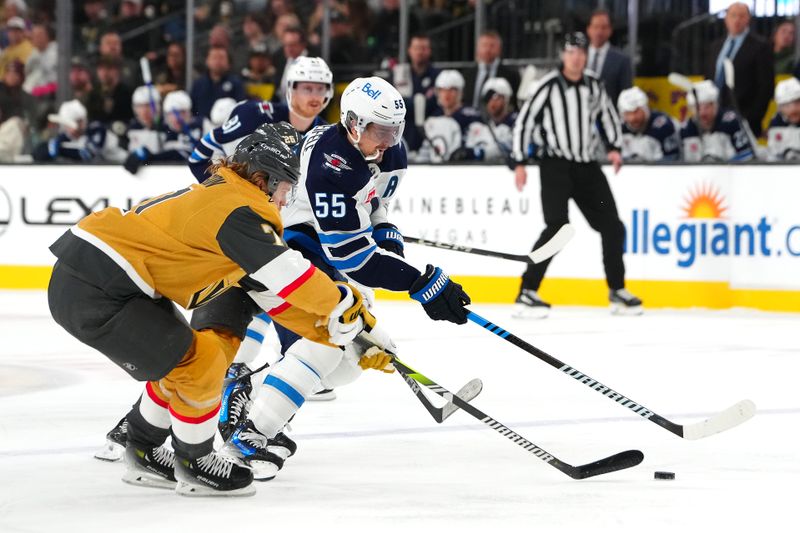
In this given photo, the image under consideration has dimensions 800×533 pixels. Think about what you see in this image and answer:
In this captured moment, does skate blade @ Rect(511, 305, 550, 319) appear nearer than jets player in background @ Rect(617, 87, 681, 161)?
Yes

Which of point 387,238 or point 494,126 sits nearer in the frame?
point 387,238

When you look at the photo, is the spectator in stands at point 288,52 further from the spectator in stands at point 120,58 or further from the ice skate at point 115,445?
the ice skate at point 115,445

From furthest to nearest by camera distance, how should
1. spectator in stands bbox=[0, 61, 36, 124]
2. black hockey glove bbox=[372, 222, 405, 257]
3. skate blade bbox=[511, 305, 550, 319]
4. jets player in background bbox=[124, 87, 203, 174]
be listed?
spectator in stands bbox=[0, 61, 36, 124] → jets player in background bbox=[124, 87, 203, 174] → skate blade bbox=[511, 305, 550, 319] → black hockey glove bbox=[372, 222, 405, 257]

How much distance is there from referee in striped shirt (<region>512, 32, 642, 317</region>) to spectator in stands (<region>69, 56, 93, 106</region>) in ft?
12.7

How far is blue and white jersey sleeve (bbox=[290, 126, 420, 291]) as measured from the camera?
3.69 meters

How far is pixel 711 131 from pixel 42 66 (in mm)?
5196

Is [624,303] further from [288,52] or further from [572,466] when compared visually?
[572,466]

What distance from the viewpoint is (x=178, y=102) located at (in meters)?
9.75

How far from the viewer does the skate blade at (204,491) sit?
3153 millimetres

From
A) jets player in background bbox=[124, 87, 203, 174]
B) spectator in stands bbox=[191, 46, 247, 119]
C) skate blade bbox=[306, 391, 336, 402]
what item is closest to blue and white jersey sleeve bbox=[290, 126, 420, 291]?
Result: skate blade bbox=[306, 391, 336, 402]

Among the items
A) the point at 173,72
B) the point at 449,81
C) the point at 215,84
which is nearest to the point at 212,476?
the point at 449,81

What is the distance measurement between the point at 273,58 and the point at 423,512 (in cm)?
744

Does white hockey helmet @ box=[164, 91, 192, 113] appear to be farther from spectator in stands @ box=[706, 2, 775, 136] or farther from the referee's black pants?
spectator in stands @ box=[706, 2, 775, 136]

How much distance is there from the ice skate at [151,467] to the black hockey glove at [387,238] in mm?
1081
